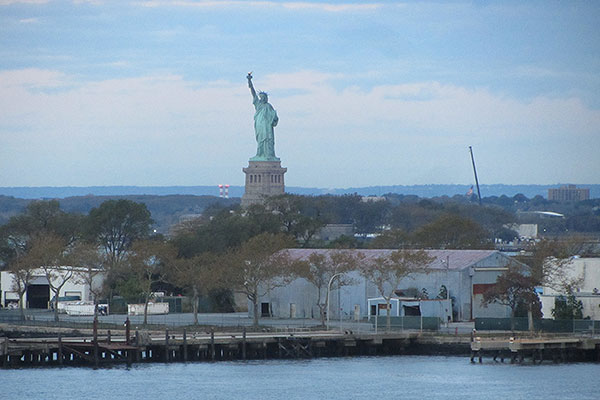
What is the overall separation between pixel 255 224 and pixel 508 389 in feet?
155

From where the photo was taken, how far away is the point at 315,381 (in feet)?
201

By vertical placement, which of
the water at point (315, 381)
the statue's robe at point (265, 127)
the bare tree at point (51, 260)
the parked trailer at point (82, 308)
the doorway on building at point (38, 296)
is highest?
the statue's robe at point (265, 127)

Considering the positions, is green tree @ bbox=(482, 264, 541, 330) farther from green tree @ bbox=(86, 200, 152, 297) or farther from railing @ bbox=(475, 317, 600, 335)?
green tree @ bbox=(86, 200, 152, 297)

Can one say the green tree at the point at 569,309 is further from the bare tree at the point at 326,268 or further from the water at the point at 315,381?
the bare tree at the point at 326,268

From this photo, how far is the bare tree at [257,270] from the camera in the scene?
258 feet

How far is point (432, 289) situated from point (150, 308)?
19.2 metres

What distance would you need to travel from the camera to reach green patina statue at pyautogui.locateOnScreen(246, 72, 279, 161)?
151 meters

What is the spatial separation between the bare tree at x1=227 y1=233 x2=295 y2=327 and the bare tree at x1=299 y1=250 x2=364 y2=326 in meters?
1.07

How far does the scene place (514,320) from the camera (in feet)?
233

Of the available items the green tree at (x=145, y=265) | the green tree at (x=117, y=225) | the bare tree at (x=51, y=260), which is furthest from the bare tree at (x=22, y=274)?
the green tree at (x=117, y=225)

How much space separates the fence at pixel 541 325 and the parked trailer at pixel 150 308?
969 inches

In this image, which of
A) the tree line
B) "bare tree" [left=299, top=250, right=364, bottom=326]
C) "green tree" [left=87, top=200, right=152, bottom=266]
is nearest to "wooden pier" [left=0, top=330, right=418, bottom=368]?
the tree line

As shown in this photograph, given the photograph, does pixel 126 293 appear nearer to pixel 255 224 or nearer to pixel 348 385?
pixel 255 224

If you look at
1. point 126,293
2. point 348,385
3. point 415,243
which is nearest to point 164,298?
point 126,293
